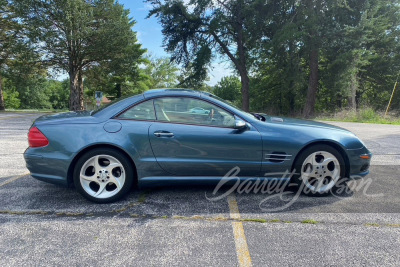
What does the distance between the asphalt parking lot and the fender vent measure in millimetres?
514

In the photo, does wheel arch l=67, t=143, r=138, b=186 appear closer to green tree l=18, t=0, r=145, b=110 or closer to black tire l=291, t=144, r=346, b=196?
black tire l=291, t=144, r=346, b=196

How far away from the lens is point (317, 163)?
10.4 feet

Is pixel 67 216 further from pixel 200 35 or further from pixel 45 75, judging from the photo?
pixel 45 75

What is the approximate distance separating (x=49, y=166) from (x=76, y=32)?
20.6 meters

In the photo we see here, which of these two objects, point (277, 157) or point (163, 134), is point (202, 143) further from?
point (277, 157)

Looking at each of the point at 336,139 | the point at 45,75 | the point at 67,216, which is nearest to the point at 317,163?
the point at 336,139

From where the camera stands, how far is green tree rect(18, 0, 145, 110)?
63.9ft

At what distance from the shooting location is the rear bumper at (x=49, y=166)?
9.48 ft

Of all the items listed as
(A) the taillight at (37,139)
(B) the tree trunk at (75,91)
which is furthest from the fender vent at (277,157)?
(B) the tree trunk at (75,91)

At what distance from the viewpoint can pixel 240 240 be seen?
2.27 meters

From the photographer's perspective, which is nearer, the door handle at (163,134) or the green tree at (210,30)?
the door handle at (163,134)

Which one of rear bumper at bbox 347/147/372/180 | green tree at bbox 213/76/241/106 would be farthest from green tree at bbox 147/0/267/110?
green tree at bbox 213/76/241/106

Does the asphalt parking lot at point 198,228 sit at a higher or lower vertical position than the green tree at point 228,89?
lower

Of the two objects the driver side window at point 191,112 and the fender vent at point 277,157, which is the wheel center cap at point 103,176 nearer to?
the driver side window at point 191,112
